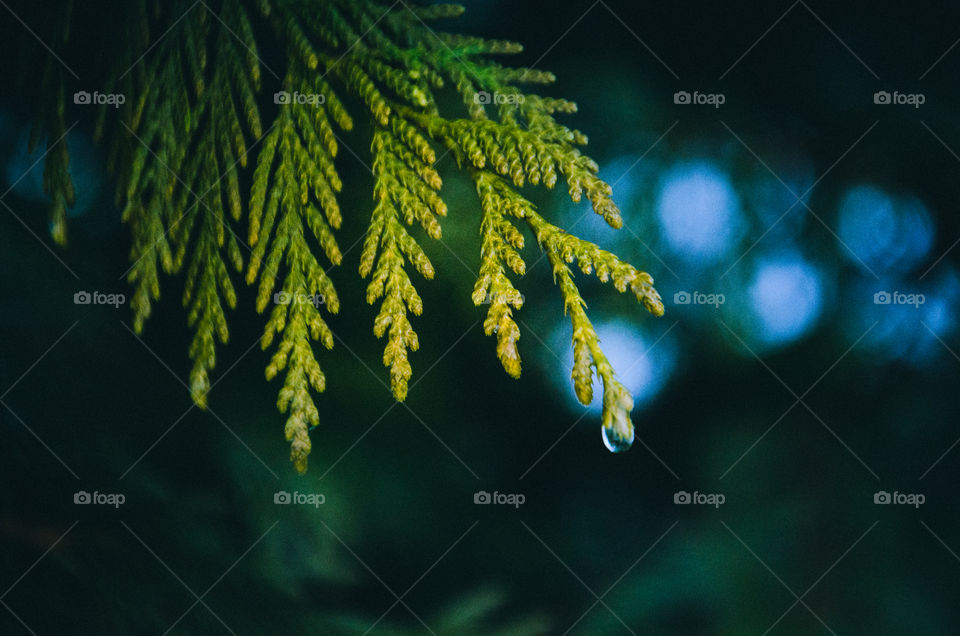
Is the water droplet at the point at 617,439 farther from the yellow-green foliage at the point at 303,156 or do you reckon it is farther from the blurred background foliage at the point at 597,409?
the blurred background foliage at the point at 597,409

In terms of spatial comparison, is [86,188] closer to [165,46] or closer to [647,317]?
[165,46]

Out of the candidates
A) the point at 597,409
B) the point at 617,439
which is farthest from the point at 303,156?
the point at 597,409

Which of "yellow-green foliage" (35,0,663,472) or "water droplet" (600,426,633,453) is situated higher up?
"yellow-green foliage" (35,0,663,472)

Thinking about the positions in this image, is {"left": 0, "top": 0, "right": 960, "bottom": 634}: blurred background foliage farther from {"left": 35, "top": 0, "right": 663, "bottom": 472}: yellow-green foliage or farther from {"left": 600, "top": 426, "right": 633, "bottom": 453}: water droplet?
{"left": 600, "top": 426, "right": 633, "bottom": 453}: water droplet

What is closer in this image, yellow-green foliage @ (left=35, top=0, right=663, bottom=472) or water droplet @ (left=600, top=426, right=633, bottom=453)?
water droplet @ (left=600, top=426, right=633, bottom=453)

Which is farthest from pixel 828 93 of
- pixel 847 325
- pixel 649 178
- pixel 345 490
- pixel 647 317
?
pixel 345 490

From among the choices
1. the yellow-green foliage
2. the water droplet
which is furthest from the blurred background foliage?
the water droplet
